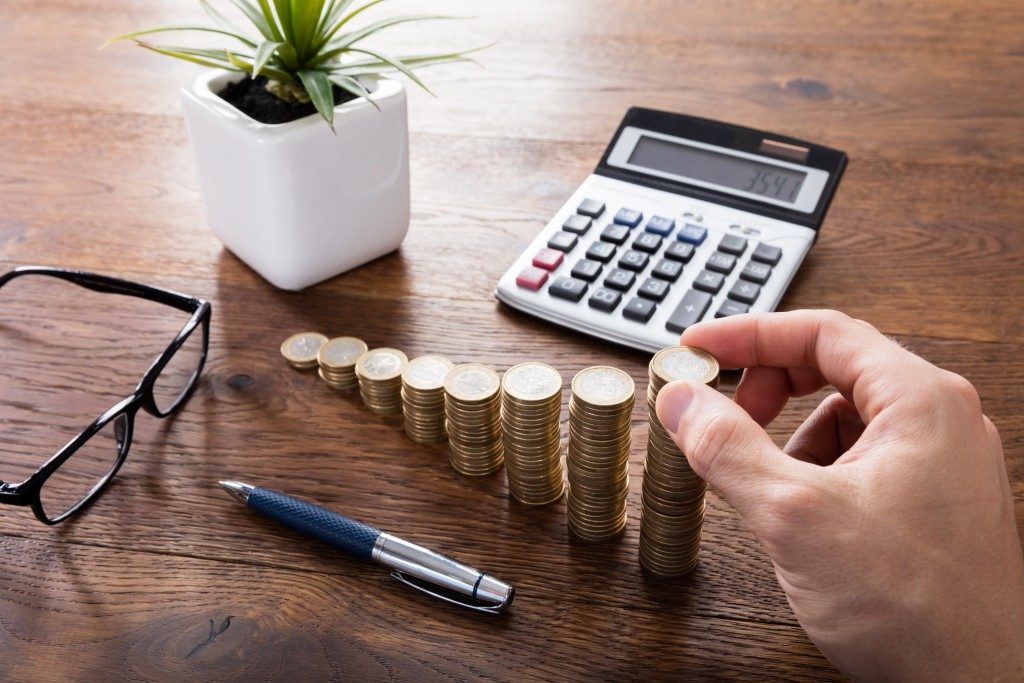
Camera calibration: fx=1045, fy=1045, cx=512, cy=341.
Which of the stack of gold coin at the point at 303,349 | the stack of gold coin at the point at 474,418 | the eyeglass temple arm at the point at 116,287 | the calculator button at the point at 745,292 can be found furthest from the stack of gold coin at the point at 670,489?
the eyeglass temple arm at the point at 116,287

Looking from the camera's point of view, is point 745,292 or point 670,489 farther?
point 745,292

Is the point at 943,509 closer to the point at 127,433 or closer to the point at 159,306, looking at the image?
the point at 127,433

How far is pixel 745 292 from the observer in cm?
96

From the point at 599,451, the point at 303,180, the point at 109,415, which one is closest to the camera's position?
the point at 599,451

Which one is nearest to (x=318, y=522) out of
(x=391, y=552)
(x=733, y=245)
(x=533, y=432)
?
(x=391, y=552)

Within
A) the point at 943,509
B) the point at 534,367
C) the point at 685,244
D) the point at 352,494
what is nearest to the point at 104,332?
the point at 352,494

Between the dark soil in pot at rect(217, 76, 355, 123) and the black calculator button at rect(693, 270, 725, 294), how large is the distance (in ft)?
1.20

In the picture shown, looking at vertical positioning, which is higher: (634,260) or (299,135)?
(299,135)

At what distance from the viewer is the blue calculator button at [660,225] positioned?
40.9 inches

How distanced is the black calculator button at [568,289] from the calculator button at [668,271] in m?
0.07

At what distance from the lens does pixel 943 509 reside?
626 millimetres

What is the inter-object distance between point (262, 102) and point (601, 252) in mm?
348

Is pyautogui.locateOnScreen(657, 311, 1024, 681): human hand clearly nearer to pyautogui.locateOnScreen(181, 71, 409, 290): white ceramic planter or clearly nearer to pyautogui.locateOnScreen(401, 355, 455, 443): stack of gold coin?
pyautogui.locateOnScreen(401, 355, 455, 443): stack of gold coin

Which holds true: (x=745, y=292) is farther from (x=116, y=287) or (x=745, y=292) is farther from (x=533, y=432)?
(x=116, y=287)
